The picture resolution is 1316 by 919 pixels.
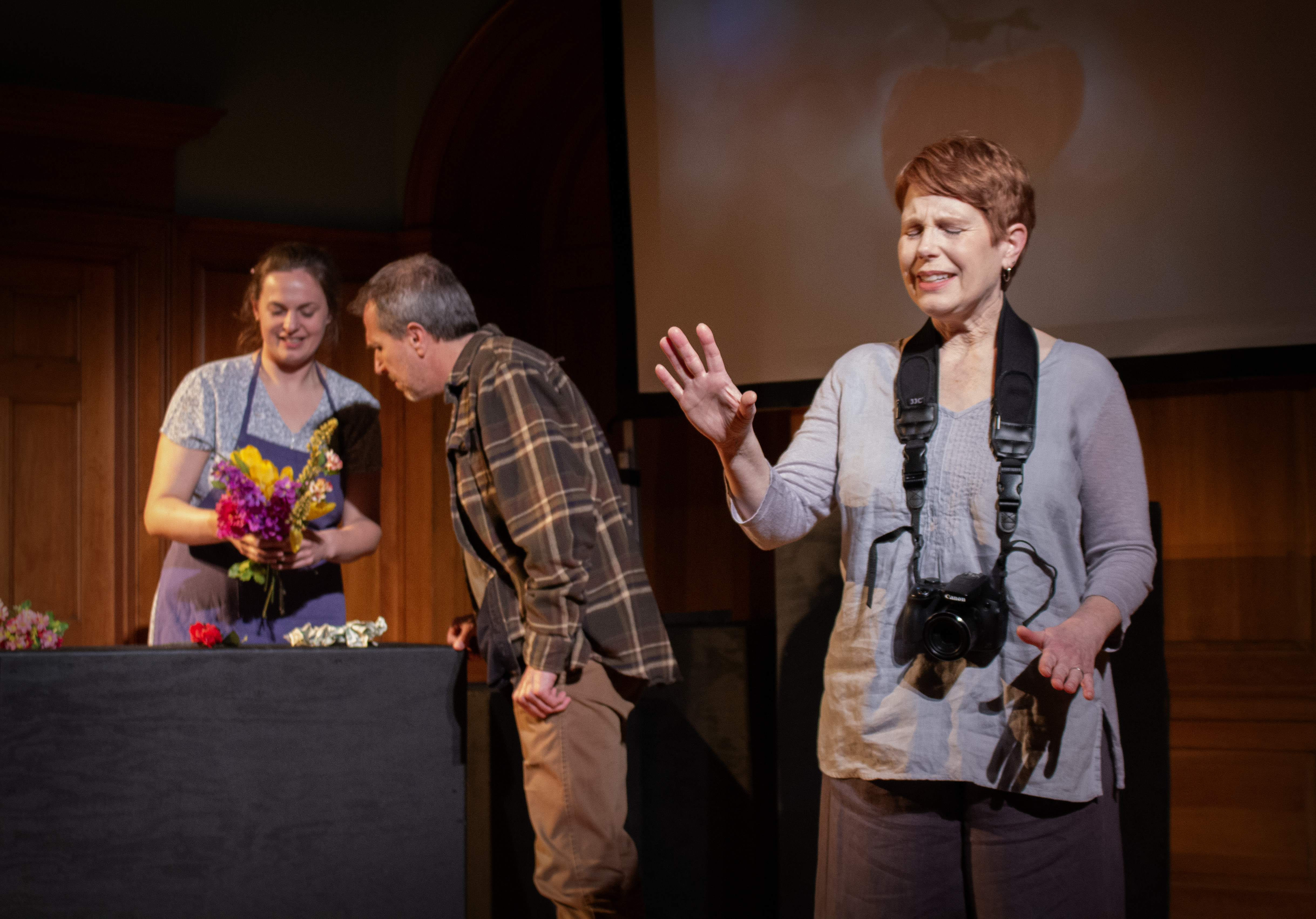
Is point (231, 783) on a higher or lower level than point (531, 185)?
lower

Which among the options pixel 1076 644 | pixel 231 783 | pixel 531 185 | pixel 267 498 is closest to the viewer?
pixel 1076 644

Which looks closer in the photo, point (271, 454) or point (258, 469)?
point (258, 469)

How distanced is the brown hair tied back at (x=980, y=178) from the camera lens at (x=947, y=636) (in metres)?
0.50

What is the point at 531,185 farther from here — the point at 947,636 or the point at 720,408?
the point at 947,636

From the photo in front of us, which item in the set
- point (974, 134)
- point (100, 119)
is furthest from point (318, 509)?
point (100, 119)

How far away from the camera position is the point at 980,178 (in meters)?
1.50

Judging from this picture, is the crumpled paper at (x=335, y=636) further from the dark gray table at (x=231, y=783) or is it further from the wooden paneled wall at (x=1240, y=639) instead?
the wooden paneled wall at (x=1240, y=639)

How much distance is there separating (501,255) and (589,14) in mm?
1030

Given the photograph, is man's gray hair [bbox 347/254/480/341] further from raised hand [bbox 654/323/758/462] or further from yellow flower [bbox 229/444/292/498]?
raised hand [bbox 654/323/758/462]

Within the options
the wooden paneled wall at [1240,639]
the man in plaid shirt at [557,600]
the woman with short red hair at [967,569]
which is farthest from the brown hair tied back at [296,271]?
the wooden paneled wall at [1240,639]

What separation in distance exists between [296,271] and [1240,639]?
2.52 meters

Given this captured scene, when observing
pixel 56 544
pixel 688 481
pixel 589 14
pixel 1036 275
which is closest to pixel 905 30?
pixel 1036 275

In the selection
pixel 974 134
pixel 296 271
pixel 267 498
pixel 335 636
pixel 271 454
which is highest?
pixel 974 134

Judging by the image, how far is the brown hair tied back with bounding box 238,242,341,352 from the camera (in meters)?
2.72
